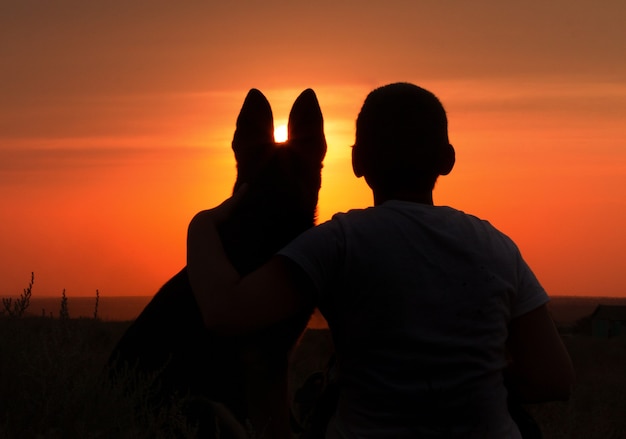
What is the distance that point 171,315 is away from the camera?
3.41 m

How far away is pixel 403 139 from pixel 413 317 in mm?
580

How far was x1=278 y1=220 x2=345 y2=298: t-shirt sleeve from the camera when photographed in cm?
217

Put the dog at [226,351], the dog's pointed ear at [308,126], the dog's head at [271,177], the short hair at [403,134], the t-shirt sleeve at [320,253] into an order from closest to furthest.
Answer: the t-shirt sleeve at [320,253]
the short hair at [403,134]
the dog at [226,351]
the dog's head at [271,177]
the dog's pointed ear at [308,126]

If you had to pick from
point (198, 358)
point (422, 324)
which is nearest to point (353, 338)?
point (422, 324)

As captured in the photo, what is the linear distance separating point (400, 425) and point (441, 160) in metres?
0.87

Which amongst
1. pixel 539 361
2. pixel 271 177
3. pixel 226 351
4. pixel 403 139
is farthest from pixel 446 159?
pixel 271 177

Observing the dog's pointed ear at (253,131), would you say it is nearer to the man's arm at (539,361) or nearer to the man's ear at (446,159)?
the man's ear at (446,159)

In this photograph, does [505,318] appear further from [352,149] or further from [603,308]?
[603,308]

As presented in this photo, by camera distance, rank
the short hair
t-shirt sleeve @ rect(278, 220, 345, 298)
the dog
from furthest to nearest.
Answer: the dog < the short hair < t-shirt sleeve @ rect(278, 220, 345, 298)

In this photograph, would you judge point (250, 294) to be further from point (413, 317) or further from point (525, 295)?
point (525, 295)

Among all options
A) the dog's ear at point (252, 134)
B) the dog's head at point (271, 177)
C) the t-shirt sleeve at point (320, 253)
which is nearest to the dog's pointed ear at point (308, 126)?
the dog's head at point (271, 177)

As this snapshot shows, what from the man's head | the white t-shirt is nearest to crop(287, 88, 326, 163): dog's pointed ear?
the man's head

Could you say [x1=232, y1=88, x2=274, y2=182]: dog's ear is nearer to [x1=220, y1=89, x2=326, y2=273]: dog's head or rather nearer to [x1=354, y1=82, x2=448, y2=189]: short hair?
[x1=220, y1=89, x2=326, y2=273]: dog's head

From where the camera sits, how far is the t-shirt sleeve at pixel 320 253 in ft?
7.12
